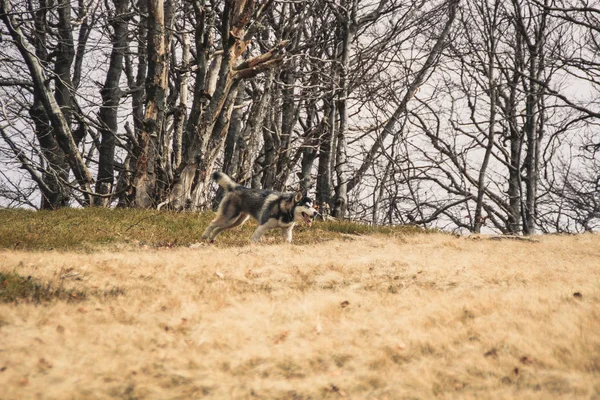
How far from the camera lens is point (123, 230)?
11.1 metres

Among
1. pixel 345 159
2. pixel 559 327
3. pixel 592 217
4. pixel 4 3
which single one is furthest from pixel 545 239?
pixel 4 3

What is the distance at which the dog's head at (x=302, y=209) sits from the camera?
413 inches

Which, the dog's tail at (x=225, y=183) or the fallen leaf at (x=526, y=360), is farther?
the dog's tail at (x=225, y=183)

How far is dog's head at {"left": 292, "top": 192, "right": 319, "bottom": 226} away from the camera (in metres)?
10.5

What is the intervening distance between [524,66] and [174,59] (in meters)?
13.5

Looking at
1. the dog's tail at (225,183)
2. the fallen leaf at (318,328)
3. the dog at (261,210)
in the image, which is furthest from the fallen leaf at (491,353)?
the dog's tail at (225,183)

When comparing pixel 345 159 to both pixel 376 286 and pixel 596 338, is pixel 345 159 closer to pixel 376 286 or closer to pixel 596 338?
pixel 376 286

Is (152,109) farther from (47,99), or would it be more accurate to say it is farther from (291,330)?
(291,330)

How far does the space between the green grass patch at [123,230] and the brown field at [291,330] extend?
1.28 meters

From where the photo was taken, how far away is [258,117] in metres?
16.7

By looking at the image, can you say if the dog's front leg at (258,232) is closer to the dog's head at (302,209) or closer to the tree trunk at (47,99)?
the dog's head at (302,209)

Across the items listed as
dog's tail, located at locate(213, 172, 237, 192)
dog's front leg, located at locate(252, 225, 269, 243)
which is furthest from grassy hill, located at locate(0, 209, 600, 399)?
dog's tail, located at locate(213, 172, 237, 192)

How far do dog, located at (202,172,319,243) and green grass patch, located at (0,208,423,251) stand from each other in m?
0.35

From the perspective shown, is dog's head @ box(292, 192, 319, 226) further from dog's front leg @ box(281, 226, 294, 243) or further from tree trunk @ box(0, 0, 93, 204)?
tree trunk @ box(0, 0, 93, 204)
